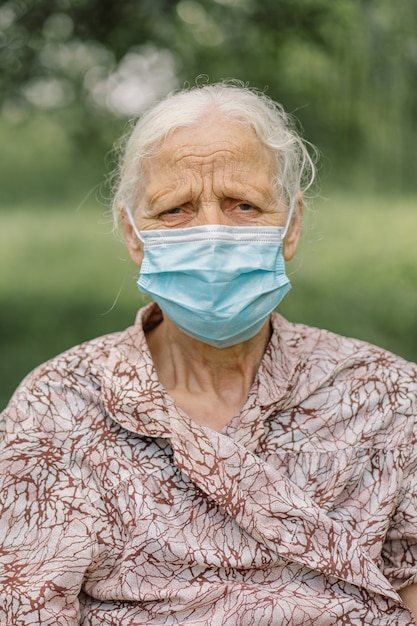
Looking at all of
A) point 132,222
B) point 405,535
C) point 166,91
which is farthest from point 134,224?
point 166,91

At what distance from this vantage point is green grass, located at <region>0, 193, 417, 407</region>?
735 centimetres

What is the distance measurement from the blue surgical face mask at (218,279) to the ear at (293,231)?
88 mm

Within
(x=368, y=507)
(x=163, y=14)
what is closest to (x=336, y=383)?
(x=368, y=507)

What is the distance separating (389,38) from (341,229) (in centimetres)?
191

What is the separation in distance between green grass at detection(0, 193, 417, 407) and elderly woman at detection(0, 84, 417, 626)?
4.00 metres

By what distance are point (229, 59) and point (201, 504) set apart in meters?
6.20

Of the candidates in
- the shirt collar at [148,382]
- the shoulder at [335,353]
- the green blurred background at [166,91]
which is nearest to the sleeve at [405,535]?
the shoulder at [335,353]

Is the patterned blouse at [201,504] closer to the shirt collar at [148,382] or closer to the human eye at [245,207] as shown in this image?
the shirt collar at [148,382]

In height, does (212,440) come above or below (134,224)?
below

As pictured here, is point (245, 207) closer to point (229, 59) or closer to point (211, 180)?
point (211, 180)

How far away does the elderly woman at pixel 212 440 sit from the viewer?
7.35 ft

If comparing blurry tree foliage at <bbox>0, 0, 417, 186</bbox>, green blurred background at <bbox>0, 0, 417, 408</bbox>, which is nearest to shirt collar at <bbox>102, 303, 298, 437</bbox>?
green blurred background at <bbox>0, 0, 417, 408</bbox>

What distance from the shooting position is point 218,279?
2.34m

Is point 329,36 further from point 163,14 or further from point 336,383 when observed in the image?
point 336,383
